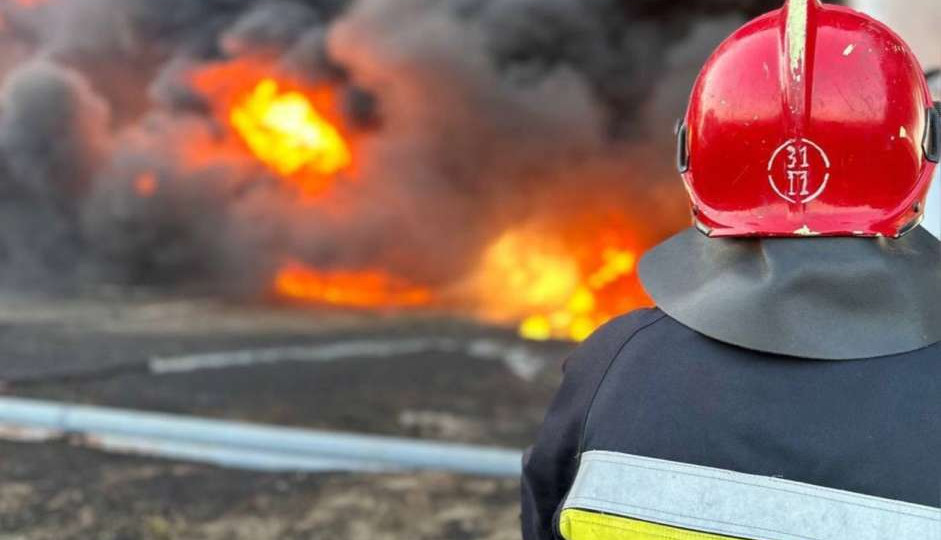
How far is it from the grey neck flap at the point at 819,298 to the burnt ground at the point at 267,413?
235cm

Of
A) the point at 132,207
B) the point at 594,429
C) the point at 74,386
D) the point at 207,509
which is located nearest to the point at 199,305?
the point at 132,207

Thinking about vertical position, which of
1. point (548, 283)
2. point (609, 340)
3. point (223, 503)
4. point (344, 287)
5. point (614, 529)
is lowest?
point (344, 287)

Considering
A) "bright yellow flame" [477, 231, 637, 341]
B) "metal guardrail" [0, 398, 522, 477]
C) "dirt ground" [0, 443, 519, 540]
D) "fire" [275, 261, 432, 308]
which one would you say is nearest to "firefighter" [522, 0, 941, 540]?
"dirt ground" [0, 443, 519, 540]

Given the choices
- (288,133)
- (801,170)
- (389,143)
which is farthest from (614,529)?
(288,133)

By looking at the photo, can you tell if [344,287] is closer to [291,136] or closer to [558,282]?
[291,136]

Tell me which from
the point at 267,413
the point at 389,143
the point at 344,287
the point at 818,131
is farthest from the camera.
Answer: the point at 389,143

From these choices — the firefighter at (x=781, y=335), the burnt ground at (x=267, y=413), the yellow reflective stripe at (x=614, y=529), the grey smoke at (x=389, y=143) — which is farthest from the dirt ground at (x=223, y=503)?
the grey smoke at (x=389, y=143)

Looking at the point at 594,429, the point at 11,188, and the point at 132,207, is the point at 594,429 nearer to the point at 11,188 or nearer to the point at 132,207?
the point at 132,207

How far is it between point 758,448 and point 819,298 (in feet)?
0.64

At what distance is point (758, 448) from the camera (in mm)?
930

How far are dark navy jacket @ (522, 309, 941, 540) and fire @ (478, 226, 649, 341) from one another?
7.23m

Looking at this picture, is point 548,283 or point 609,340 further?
point 548,283

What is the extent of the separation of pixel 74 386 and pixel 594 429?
4.92 metres

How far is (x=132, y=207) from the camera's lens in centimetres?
1442
